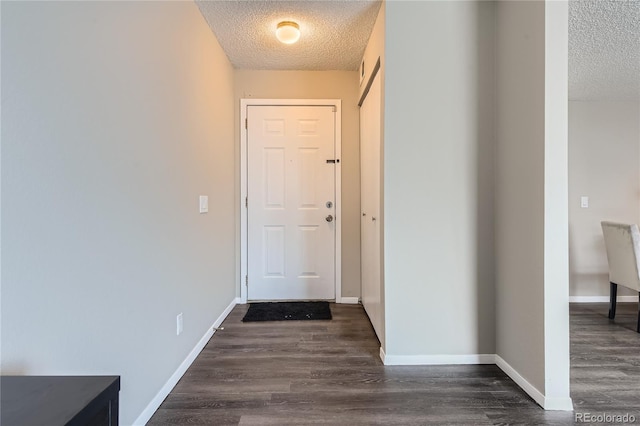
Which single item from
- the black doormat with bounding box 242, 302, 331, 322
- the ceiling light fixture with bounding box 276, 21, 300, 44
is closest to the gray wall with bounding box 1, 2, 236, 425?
the ceiling light fixture with bounding box 276, 21, 300, 44

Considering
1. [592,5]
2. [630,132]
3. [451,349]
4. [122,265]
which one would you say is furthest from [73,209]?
[630,132]

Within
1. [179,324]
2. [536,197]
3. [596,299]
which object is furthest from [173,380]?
[596,299]

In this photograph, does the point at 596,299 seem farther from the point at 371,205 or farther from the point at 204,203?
the point at 204,203

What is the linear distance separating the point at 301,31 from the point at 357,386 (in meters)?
2.53

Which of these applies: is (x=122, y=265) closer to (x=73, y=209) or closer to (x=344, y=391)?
(x=73, y=209)

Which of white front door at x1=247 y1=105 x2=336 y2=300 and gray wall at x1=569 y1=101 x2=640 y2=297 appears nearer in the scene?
white front door at x1=247 y1=105 x2=336 y2=300

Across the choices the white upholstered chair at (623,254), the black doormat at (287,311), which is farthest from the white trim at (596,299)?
the black doormat at (287,311)

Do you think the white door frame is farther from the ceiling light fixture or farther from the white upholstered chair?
the white upholstered chair

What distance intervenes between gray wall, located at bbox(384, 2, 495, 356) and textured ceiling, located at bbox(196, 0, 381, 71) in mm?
505

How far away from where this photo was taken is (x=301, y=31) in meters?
2.32

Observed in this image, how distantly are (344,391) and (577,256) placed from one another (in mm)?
3126

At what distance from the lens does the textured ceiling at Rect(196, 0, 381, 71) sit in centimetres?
203

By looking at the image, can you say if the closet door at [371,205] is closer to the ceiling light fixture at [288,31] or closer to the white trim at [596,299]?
the ceiling light fixture at [288,31]

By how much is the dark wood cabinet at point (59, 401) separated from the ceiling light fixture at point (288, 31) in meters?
2.31
